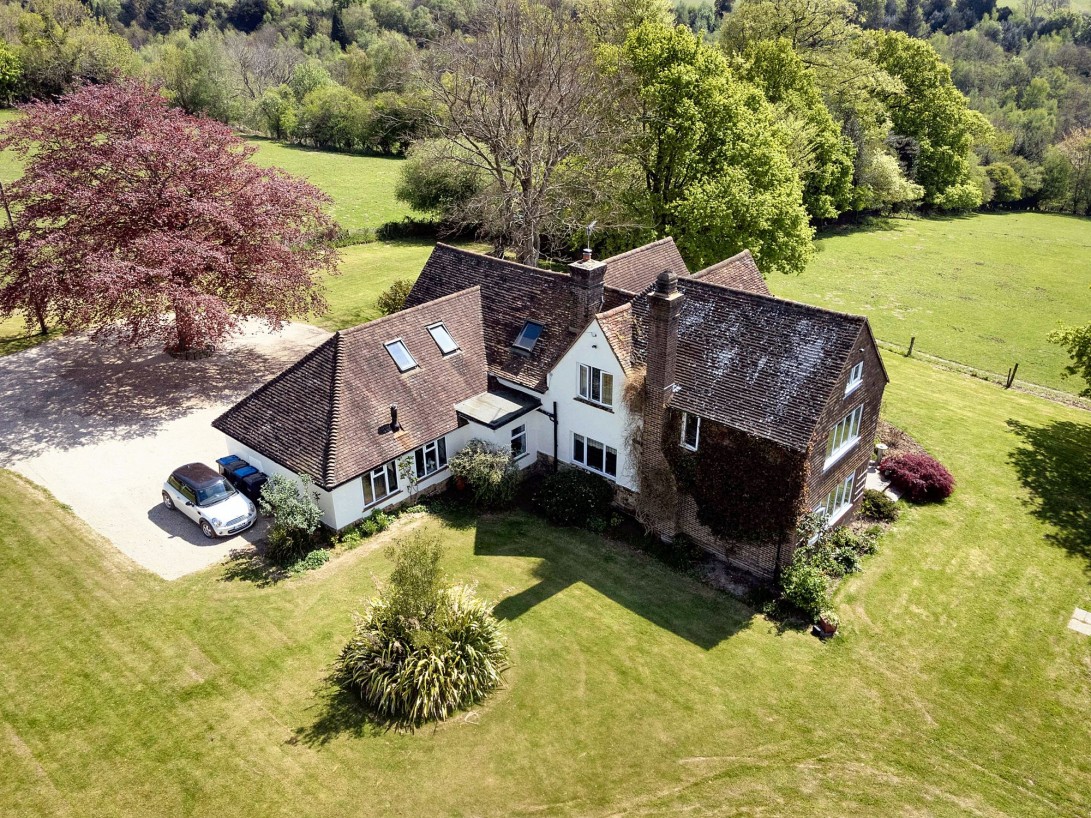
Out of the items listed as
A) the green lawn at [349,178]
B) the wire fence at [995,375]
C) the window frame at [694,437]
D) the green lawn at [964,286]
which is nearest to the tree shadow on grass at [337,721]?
the window frame at [694,437]

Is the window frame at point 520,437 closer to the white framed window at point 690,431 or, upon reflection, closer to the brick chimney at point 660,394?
the brick chimney at point 660,394

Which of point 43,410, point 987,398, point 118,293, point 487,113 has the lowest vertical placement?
point 987,398

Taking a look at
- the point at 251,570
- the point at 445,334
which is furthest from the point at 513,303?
the point at 251,570

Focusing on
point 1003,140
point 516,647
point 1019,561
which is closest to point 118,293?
point 516,647

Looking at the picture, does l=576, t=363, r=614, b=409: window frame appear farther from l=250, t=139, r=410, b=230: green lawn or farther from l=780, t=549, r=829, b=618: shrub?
l=250, t=139, r=410, b=230: green lawn

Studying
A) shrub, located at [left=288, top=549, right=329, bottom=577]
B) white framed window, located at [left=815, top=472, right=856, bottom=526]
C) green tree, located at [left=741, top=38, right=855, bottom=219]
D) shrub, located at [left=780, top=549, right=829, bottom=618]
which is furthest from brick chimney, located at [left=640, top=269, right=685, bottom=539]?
green tree, located at [left=741, top=38, right=855, bottom=219]

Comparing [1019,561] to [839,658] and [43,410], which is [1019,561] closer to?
[839,658]

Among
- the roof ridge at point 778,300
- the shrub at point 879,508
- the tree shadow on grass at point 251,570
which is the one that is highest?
the roof ridge at point 778,300
